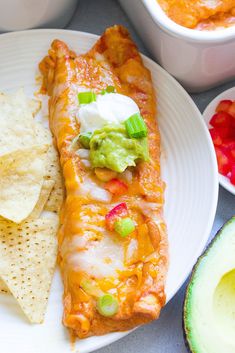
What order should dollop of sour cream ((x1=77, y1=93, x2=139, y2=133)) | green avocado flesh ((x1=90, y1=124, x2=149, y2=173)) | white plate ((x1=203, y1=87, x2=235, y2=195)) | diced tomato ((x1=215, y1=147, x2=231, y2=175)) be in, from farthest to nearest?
1. white plate ((x1=203, y1=87, x2=235, y2=195))
2. diced tomato ((x1=215, y1=147, x2=231, y2=175))
3. dollop of sour cream ((x1=77, y1=93, x2=139, y2=133))
4. green avocado flesh ((x1=90, y1=124, x2=149, y2=173))

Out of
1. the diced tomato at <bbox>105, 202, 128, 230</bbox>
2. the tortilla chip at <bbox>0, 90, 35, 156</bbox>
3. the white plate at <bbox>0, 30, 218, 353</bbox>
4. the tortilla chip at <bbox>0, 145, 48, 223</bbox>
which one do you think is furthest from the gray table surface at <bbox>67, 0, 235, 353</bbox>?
the tortilla chip at <bbox>0, 145, 48, 223</bbox>

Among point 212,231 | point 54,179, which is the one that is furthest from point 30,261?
point 212,231

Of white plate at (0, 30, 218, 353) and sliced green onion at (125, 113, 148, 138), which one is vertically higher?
sliced green onion at (125, 113, 148, 138)

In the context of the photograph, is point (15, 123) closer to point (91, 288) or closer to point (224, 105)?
point (91, 288)

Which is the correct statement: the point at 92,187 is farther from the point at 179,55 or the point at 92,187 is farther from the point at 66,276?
the point at 179,55

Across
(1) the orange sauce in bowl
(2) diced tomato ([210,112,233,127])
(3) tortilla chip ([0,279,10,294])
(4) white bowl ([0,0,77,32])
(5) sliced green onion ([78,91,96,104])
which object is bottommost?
(3) tortilla chip ([0,279,10,294])

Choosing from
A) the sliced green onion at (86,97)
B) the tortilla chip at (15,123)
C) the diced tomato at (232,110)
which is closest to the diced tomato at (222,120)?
the diced tomato at (232,110)

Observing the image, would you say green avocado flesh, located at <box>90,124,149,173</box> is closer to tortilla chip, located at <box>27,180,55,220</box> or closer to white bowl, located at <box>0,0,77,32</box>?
tortilla chip, located at <box>27,180,55,220</box>
